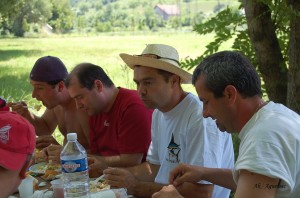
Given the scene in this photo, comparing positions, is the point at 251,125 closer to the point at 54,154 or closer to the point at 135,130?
the point at 135,130

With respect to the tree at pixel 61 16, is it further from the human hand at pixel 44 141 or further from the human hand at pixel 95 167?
the human hand at pixel 95 167

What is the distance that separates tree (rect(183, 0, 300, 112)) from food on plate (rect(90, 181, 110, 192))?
5.22 ft

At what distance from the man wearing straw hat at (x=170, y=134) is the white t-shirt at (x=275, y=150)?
2.04ft

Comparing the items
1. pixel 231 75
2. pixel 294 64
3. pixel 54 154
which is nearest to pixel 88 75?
pixel 54 154

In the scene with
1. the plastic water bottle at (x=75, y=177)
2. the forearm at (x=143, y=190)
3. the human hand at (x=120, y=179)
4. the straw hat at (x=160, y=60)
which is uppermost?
the straw hat at (x=160, y=60)

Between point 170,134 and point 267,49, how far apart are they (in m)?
1.64

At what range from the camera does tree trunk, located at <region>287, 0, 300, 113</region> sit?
3354 mm

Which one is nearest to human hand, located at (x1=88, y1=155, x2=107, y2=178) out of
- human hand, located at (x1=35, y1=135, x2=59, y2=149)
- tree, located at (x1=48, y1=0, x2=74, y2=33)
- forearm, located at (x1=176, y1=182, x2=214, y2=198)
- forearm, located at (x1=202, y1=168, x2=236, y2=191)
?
forearm, located at (x1=176, y1=182, x2=214, y2=198)

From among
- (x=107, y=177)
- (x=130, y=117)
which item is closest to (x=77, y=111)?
(x=130, y=117)

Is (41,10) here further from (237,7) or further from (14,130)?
(14,130)

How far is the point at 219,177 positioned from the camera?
2109 millimetres

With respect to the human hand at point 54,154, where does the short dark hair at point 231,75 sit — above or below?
above

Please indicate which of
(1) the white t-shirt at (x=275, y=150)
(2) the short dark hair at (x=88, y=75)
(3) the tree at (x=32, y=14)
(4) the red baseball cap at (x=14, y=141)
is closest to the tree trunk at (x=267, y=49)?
(2) the short dark hair at (x=88, y=75)

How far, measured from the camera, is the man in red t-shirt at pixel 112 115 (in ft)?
9.22
